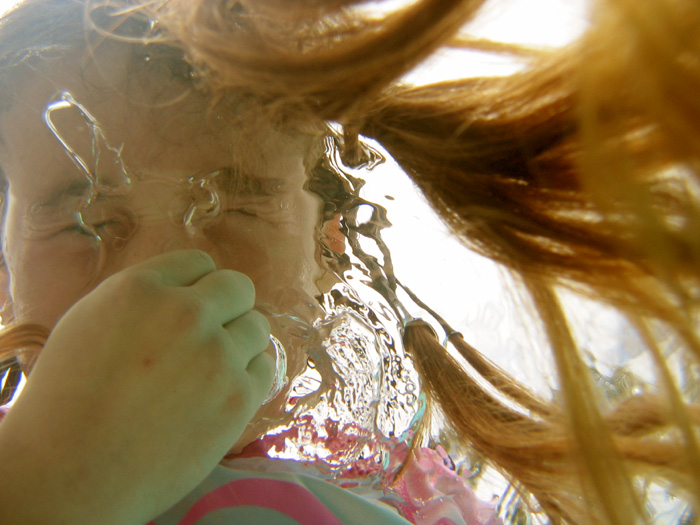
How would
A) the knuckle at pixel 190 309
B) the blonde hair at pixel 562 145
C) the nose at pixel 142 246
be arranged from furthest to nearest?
the nose at pixel 142 246, the knuckle at pixel 190 309, the blonde hair at pixel 562 145

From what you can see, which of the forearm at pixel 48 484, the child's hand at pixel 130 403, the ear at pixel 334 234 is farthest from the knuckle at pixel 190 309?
the ear at pixel 334 234

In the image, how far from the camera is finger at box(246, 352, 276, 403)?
1.51ft

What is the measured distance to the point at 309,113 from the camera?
19.2 inches

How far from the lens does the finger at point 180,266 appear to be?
0.44 metres

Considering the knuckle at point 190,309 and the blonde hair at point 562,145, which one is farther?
the knuckle at point 190,309

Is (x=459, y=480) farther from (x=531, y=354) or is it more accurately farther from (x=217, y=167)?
(x=217, y=167)

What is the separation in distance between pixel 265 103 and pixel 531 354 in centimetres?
38

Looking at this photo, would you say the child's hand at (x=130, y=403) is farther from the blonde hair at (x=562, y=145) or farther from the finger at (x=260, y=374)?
the blonde hair at (x=562, y=145)

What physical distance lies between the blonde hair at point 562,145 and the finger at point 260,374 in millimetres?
242

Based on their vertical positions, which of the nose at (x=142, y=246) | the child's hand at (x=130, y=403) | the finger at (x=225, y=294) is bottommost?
the child's hand at (x=130, y=403)

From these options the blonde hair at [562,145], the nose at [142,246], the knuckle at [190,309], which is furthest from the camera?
the nose at [142,246]

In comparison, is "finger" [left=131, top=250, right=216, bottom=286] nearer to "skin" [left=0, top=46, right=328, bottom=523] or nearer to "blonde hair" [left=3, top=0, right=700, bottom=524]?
"skin" [left=0, top=46, right=328, bottom=523]

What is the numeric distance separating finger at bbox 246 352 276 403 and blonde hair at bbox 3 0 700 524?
242mm

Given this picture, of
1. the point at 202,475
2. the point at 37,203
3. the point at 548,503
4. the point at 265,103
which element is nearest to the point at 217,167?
the point at 265,103
